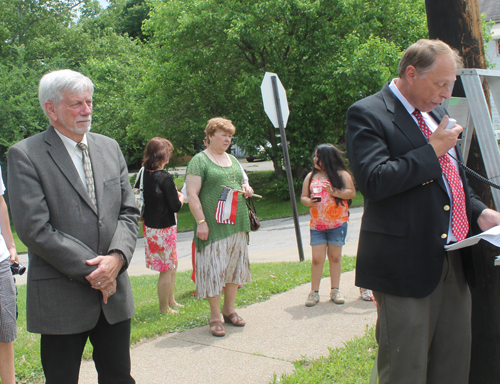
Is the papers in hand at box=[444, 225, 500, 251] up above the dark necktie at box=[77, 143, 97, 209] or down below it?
below

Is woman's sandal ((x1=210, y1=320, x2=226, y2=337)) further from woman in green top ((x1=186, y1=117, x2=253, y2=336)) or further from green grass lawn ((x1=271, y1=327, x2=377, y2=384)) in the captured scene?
green grass lawn ((x1=271, y1=327, x2=377, y2=384))

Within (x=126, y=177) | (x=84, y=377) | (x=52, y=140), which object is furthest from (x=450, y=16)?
(x=84, y=377)

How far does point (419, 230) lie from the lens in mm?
2266

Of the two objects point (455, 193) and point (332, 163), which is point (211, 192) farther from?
point (455, 193)

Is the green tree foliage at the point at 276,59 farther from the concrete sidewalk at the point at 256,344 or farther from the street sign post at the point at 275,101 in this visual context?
the concrete sidewalk at the point at 256,344

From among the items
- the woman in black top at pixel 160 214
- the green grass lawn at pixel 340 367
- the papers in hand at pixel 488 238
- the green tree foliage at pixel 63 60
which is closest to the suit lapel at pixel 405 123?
the papers in hand at pixel 488 238

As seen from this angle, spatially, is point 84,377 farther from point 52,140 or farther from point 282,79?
point 282,79

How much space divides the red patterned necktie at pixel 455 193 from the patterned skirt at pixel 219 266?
255cm

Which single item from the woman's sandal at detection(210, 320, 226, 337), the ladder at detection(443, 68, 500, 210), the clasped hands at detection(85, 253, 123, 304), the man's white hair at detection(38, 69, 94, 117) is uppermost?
the man's white hair at detection(38, 69, 94, 117)

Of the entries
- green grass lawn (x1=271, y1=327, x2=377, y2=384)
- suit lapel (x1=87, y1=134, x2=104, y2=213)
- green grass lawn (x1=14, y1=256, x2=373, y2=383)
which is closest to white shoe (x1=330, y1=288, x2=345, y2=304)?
green grass lawn (x1=14, y1=256, x2=373, y2=383)

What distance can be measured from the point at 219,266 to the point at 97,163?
212 cm

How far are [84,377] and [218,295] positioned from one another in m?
1.37

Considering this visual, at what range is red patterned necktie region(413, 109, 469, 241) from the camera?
2361 millimetres

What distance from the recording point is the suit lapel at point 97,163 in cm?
263
